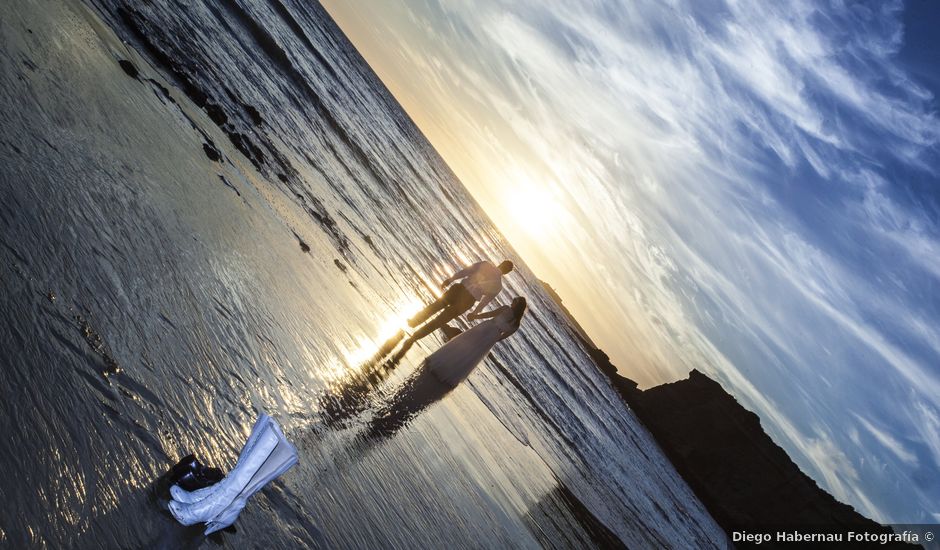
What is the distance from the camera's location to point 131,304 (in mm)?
4777

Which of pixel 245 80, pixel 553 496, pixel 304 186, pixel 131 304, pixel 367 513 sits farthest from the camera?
pixel 245 80

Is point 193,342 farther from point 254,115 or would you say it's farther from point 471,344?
point 254,115

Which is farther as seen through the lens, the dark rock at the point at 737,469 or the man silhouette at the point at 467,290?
the dark rock at the point at 737,469

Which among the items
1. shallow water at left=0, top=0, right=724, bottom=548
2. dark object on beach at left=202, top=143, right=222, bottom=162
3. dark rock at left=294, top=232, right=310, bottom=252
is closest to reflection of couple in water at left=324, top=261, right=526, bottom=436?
shallow water at left=0, top=0, right=724, bottom=548

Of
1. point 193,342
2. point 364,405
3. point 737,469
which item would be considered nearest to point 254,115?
point 364,405

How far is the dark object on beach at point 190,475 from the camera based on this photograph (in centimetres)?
316

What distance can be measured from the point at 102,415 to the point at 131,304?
1.65 metres

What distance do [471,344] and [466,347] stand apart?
117mm

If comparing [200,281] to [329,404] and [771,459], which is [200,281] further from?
[771,459]

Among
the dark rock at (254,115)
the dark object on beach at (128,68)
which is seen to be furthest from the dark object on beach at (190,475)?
the dark rock at (254,115)

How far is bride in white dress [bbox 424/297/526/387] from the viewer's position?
10133mm

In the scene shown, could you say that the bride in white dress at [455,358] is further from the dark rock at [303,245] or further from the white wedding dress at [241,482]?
the white wedding dress at [241,482]

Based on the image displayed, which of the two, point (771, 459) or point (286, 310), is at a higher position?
point (771, 459)

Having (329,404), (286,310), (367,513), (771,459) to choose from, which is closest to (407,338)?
(286,310)
